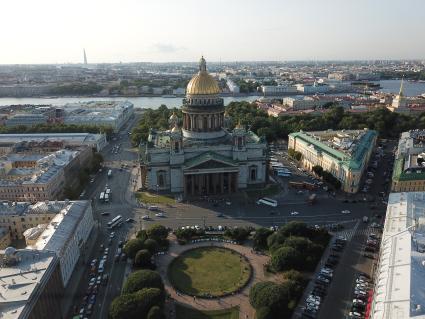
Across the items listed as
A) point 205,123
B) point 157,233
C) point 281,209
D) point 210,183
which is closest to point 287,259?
point 157,233

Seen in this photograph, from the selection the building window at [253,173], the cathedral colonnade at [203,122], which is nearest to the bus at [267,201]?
the building window at [253,173]

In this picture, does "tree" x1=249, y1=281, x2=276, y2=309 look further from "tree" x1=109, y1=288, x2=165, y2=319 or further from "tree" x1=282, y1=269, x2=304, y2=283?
"tree" x1=109, y1=288, x2=165, y2=319

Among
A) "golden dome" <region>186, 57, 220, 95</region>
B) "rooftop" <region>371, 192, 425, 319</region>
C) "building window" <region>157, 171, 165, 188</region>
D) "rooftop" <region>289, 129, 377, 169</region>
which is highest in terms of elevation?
"golden dome" <region>186, 57, 220, 95</region>

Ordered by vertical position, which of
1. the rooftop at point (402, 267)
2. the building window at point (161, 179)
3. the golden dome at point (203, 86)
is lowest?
the building window at point (161, 179)

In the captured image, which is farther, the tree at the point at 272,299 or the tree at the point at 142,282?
the tree at the point at 142,282

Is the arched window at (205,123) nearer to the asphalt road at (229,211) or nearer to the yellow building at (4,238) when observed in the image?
the asphalt road at (229,211)

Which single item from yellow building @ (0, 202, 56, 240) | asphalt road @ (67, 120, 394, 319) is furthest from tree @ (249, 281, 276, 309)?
yellow building @ (0, 202, 56, 240)

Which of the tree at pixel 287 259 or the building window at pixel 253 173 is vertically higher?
the building window at pixel 253 173
